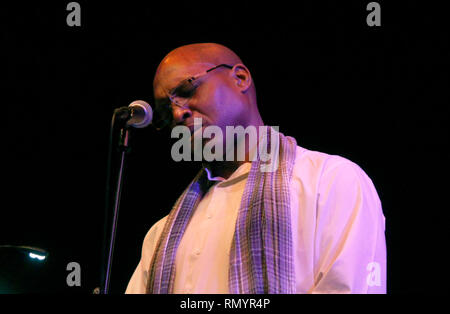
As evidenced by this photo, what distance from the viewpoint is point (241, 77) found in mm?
2922

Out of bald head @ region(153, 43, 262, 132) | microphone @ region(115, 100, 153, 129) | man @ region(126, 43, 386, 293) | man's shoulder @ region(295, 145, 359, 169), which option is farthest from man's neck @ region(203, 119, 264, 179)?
microphone @ region(115, 100, 153, 129)

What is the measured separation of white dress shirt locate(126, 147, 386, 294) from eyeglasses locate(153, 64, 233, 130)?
472mm

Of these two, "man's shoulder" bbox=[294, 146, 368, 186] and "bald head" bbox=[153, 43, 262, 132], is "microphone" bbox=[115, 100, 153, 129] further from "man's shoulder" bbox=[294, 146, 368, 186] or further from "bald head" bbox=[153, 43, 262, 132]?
"man's shoulder" bbox=[294, 146, 368, 186]

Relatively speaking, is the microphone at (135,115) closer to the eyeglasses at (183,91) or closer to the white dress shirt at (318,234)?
the eyeglasses at (183,91)

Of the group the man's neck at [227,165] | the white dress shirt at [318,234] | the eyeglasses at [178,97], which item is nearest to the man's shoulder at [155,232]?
the white dress shirt at [318,234]

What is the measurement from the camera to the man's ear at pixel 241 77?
2887mm

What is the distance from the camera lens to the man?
81.3 inches

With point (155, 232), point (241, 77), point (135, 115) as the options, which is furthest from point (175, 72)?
point (155, 232)

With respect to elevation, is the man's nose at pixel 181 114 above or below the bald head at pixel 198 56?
below

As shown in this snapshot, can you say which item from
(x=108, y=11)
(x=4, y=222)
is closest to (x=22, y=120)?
(x=4, y=222)

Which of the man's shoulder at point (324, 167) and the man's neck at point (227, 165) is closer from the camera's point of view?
the man's shoulder at point (324, 167)

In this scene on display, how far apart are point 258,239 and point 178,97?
940 millimetres

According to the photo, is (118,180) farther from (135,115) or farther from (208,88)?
(208,88)

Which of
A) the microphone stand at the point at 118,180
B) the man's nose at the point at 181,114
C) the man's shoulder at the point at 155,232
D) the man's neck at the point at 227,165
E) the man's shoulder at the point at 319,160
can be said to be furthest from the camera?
the man's shoulder at the point at 155,232
